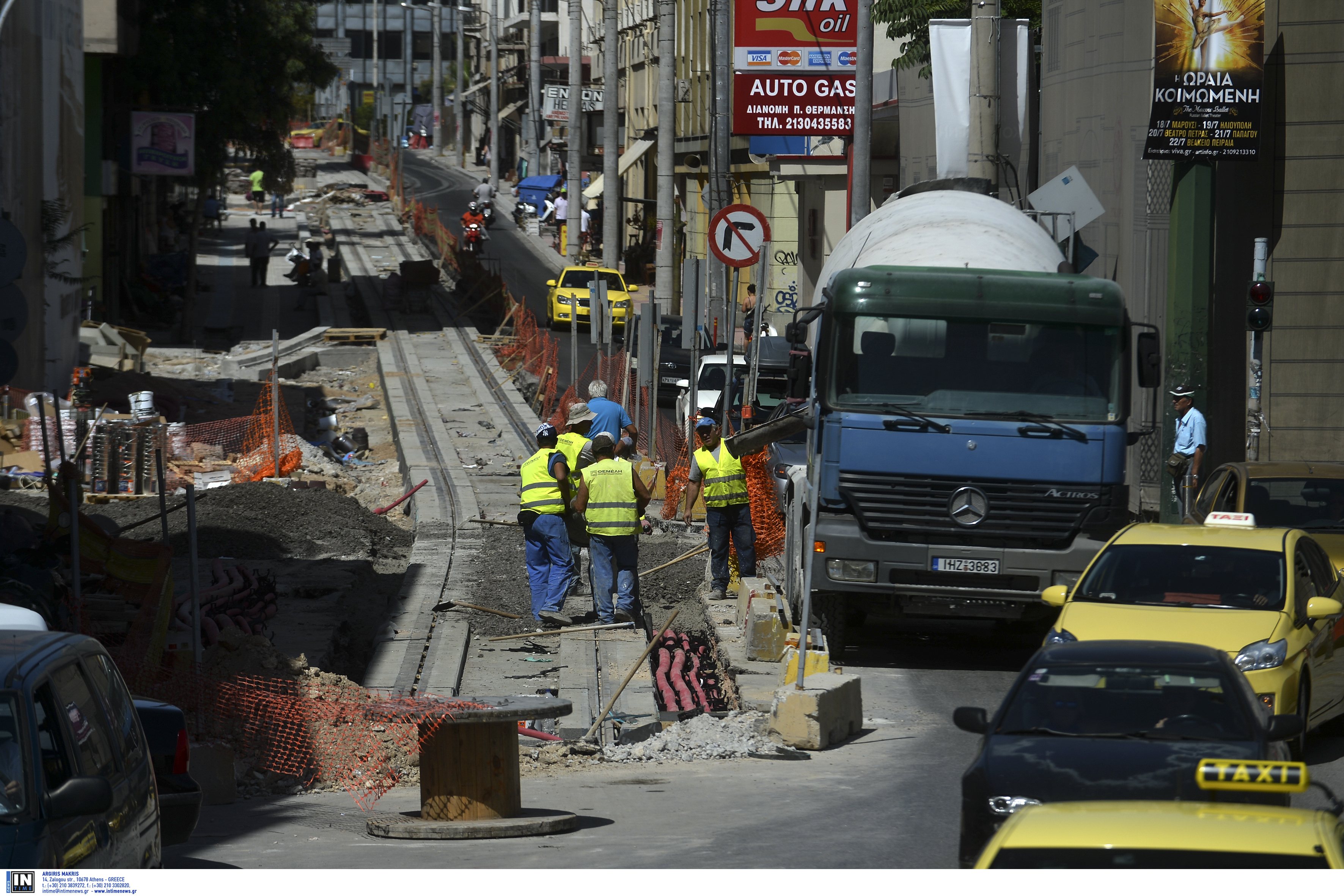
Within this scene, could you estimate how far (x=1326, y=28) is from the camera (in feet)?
73.0

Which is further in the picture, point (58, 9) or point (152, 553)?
point (58, 9)

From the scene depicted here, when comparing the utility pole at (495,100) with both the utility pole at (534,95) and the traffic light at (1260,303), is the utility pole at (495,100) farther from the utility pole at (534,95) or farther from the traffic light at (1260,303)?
the traffic light at (1260,303)

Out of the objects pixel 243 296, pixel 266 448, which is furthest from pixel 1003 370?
pixel 243 296

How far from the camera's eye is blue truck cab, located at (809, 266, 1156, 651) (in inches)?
503

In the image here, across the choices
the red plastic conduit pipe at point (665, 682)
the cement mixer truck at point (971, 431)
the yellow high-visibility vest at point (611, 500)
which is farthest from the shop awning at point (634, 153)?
the cement mixer truck at point (971, 431)

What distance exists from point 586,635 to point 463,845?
6443mm

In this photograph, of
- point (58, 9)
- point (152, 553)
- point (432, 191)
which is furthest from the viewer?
point (432, 191)

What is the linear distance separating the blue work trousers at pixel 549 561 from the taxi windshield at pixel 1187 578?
567cm

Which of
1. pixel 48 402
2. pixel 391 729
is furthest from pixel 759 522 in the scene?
pixel 48 402

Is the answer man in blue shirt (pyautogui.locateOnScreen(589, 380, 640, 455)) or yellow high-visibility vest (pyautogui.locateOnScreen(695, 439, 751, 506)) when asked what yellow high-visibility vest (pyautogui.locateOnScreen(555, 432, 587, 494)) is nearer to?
yellow high-visibility vest (pyautogui.locateOnScreen(695, 439, 751, 506))

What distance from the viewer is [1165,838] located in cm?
532

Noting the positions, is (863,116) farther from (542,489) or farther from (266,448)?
(266,448)

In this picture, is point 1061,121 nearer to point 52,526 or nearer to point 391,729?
point 52,526

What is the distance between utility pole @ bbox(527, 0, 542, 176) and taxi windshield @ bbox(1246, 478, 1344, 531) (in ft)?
203
